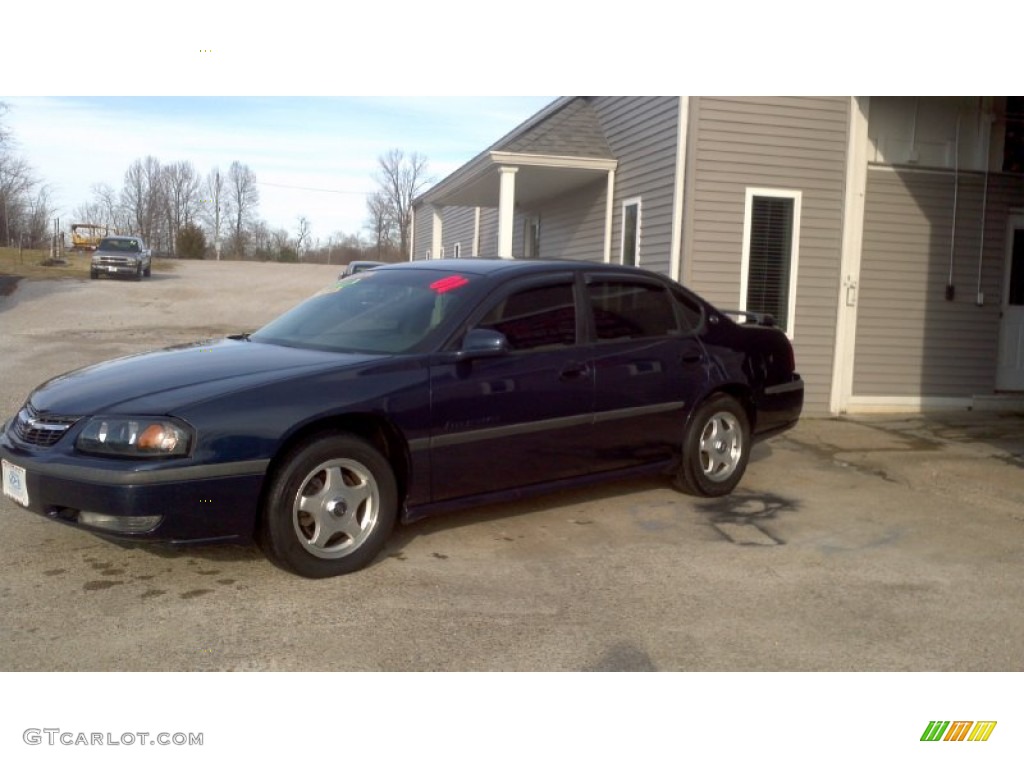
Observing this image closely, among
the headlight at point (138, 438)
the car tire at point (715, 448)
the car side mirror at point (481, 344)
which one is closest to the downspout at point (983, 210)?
the car tire at point (715, 448)

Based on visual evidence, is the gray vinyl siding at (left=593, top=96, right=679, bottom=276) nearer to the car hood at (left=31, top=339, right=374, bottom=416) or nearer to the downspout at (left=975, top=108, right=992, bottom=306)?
the downspout at (left=975, top=108, right=992, bottom=306)

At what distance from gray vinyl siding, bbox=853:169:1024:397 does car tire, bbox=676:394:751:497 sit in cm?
460

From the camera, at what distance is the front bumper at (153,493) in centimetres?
402

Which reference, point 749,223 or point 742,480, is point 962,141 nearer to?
point 749,223

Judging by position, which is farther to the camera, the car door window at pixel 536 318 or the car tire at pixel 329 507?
the car door window at pixel 536 318

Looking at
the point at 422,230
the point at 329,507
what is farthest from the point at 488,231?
the point at 329,507

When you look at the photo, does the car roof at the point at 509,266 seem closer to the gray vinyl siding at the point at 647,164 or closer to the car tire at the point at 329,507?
the car tire at the point at 329,507

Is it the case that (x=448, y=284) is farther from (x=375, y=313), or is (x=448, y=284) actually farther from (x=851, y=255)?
(x=851, y=255)

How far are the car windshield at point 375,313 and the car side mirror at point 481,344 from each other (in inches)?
9.7

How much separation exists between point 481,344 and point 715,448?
229cm

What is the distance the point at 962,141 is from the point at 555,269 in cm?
717

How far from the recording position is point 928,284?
10703 millimetres
